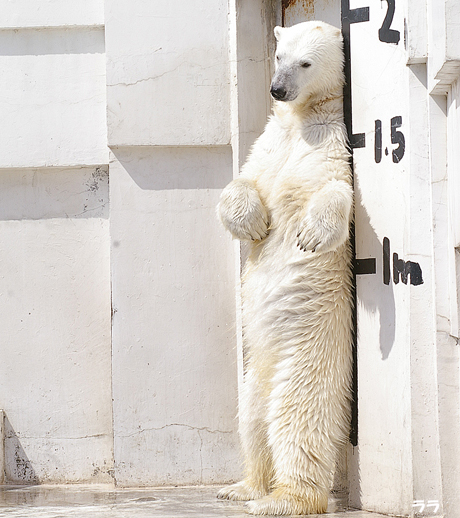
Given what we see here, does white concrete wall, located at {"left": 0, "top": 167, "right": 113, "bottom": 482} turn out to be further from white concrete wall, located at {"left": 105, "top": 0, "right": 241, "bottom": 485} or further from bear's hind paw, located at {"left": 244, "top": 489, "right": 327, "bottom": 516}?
bear's hind paw, located at {"left": 244, "top": 489, "right": 327, "bottom": 516}

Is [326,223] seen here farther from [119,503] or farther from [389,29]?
[119,503]

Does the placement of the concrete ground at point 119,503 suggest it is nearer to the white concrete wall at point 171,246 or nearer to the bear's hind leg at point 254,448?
the bear's hind leg at point 254,448

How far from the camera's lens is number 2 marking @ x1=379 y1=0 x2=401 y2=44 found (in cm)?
354

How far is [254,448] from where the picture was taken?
3781 millimetres

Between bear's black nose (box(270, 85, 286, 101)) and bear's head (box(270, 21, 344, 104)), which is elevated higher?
bear's head (box(270, 21, 344, 104))

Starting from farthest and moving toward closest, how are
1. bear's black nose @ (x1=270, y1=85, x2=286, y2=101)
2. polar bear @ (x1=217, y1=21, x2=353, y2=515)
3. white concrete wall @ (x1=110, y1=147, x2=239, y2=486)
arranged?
1. white concrete wall @ (x1=110, y1=147, x2=239, y2=486)
2. bear's black nose @ (x1=270, y1=85, x2=286, y2=101)
3. polar bear @ (x1=217, y1=21, x2=353, y2=515)

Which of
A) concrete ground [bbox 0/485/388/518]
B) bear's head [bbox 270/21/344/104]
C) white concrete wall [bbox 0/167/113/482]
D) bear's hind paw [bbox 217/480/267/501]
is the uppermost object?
bear's head [bbox 270/21/344/104]

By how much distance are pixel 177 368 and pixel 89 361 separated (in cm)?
52

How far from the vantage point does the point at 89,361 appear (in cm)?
449

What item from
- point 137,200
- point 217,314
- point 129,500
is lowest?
point 129,500

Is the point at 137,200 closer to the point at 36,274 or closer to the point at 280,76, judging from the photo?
the point at 36,274

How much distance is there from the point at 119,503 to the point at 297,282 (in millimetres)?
A: 1355

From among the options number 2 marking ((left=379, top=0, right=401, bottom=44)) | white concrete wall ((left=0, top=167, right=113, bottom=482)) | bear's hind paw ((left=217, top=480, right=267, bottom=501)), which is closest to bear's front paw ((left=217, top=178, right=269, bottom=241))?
number 2 marking ((left=379, top=0, right=401, bottom=44))

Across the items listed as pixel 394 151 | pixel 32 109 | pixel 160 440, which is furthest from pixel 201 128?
pixel 160 440
